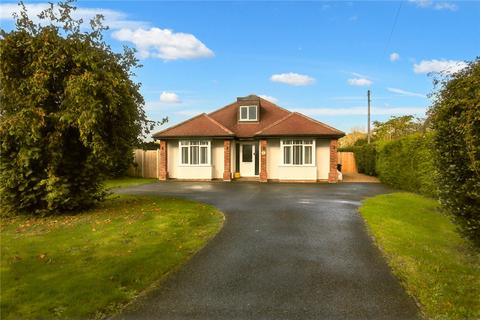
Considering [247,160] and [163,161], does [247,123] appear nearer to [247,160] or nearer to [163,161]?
[247,160]

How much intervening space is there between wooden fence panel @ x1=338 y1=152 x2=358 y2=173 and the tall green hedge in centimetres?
1115

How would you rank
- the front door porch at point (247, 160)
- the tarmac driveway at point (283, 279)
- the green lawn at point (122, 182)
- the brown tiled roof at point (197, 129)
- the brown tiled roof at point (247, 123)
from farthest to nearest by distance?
1. the brown tiled roof at point (247, 123)
2. the front door porch at point (247, 160)
3. the brown tiled roof at point (197, 129)
4. the green lawn at point (122, 182)
5. the tarmac driveway at point (283, 279)

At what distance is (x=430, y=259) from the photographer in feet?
22.1

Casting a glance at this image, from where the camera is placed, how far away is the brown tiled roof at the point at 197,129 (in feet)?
77.6

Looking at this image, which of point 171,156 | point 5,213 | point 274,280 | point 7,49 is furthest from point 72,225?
point 171,156

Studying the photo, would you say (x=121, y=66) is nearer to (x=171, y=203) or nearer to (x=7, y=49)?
(x=7, y=49)

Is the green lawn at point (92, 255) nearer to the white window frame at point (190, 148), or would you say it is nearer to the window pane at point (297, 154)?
the window pane at point (297, 154)

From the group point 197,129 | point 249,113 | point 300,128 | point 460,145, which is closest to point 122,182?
point 197,129

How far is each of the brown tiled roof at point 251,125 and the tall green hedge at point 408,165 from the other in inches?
119

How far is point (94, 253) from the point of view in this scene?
23.1 ft

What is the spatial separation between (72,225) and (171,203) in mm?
4012

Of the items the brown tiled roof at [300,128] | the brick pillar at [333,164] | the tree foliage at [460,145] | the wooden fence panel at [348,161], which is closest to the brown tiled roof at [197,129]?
the brown tiled roof at [300,128]

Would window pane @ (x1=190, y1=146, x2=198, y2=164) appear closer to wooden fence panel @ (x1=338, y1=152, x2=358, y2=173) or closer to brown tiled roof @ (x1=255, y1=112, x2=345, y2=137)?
brown tiled roof @ (x1=255, y1=112, x2=345, y2=137)

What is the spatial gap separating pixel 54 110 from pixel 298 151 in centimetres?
1462
